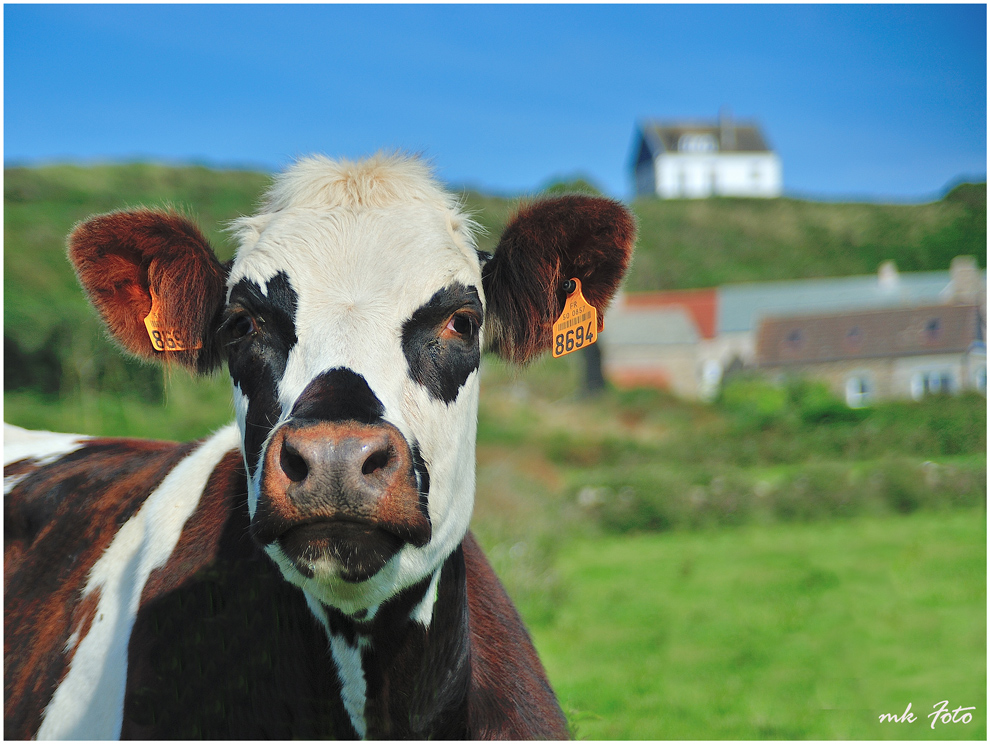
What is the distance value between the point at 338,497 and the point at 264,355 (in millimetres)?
605

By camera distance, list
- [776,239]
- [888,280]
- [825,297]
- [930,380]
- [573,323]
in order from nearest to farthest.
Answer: [573,323], [930,380], [888,280], [825,297], [776,239]

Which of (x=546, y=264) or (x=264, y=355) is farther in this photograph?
(x=546, y=264)

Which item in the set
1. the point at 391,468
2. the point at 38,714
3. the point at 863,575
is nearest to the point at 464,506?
the point at 391,468

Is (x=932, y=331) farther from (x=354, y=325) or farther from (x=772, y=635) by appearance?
(x=354, y=325)

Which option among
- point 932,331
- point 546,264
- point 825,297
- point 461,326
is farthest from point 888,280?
point 461,326

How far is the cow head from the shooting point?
1.87 meters

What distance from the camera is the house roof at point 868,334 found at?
34000 mm

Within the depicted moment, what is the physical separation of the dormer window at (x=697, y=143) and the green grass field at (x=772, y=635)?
72.0 m

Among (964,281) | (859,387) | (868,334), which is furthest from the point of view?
(964,281)

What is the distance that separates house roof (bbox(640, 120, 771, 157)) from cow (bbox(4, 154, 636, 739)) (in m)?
83.0

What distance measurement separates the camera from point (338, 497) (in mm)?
1819

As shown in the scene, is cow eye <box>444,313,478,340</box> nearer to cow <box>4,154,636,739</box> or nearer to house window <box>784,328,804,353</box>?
cow <box>4,154,636,739</box>

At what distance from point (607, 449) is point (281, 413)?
72.0 ft

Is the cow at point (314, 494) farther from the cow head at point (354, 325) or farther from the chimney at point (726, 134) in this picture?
the chimney at point (726, 134)
